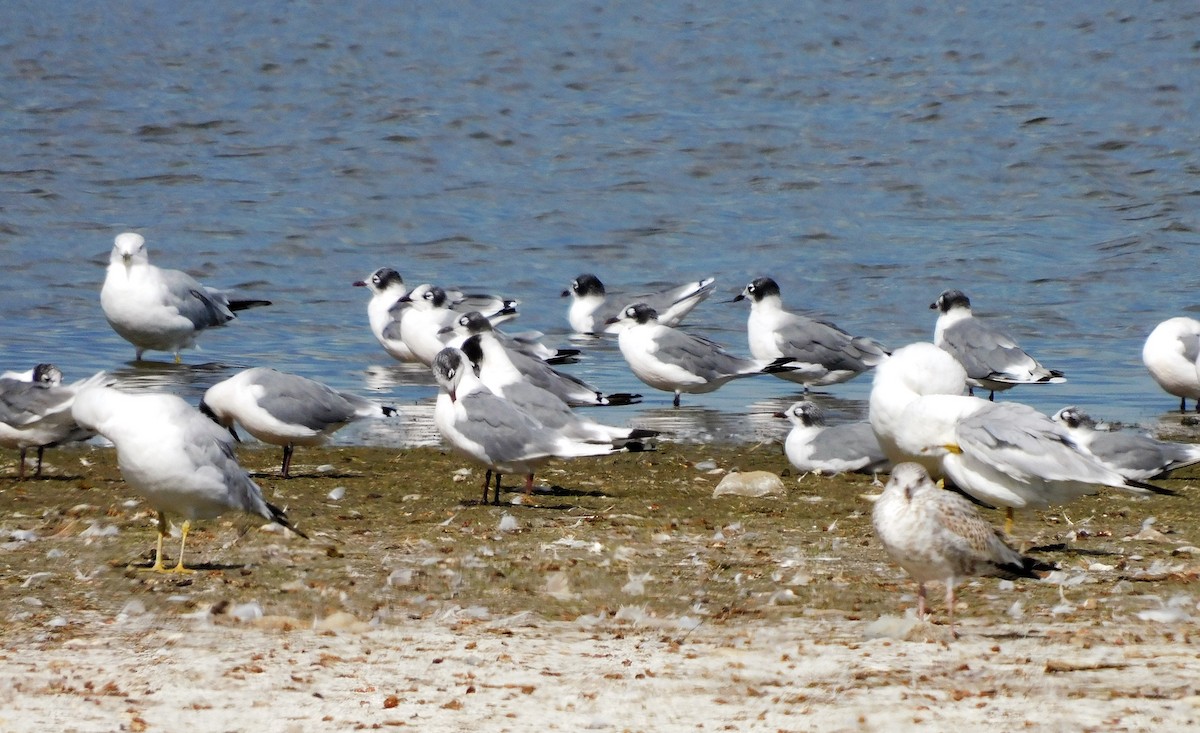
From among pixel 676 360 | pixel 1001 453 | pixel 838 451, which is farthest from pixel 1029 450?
pixel 676 360

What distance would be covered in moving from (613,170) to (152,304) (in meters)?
10.9

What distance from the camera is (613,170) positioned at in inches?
944

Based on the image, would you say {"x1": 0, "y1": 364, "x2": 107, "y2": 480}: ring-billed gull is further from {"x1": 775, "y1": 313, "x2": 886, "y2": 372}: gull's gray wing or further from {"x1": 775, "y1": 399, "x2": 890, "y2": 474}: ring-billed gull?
{"x1": 775, "y1": 313, "x2": 886, "y2": 372}: gull's gray wing

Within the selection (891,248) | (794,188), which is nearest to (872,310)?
(891,248)

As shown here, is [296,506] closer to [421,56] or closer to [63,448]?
[63,448]

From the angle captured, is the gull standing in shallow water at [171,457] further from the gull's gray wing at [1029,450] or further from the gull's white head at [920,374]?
the gull's white head at [920,374]

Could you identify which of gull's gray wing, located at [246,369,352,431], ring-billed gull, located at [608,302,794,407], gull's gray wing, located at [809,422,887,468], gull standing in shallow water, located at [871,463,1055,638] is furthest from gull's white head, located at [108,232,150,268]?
gull standing in shallow water, located at [871,463,1055,638]

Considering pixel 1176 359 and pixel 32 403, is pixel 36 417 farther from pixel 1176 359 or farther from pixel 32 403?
pixel 1176 359

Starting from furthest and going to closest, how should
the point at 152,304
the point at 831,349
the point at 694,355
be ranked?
the point at 152,304 < the point at 831,349 < the point at 694,355

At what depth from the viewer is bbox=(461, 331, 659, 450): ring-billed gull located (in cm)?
866

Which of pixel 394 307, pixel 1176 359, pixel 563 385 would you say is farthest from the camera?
pixel 394 307

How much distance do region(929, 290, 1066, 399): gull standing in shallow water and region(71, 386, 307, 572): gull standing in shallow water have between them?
265 inches

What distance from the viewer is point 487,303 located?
15414 millimetres

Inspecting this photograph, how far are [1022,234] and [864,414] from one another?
9.14m
